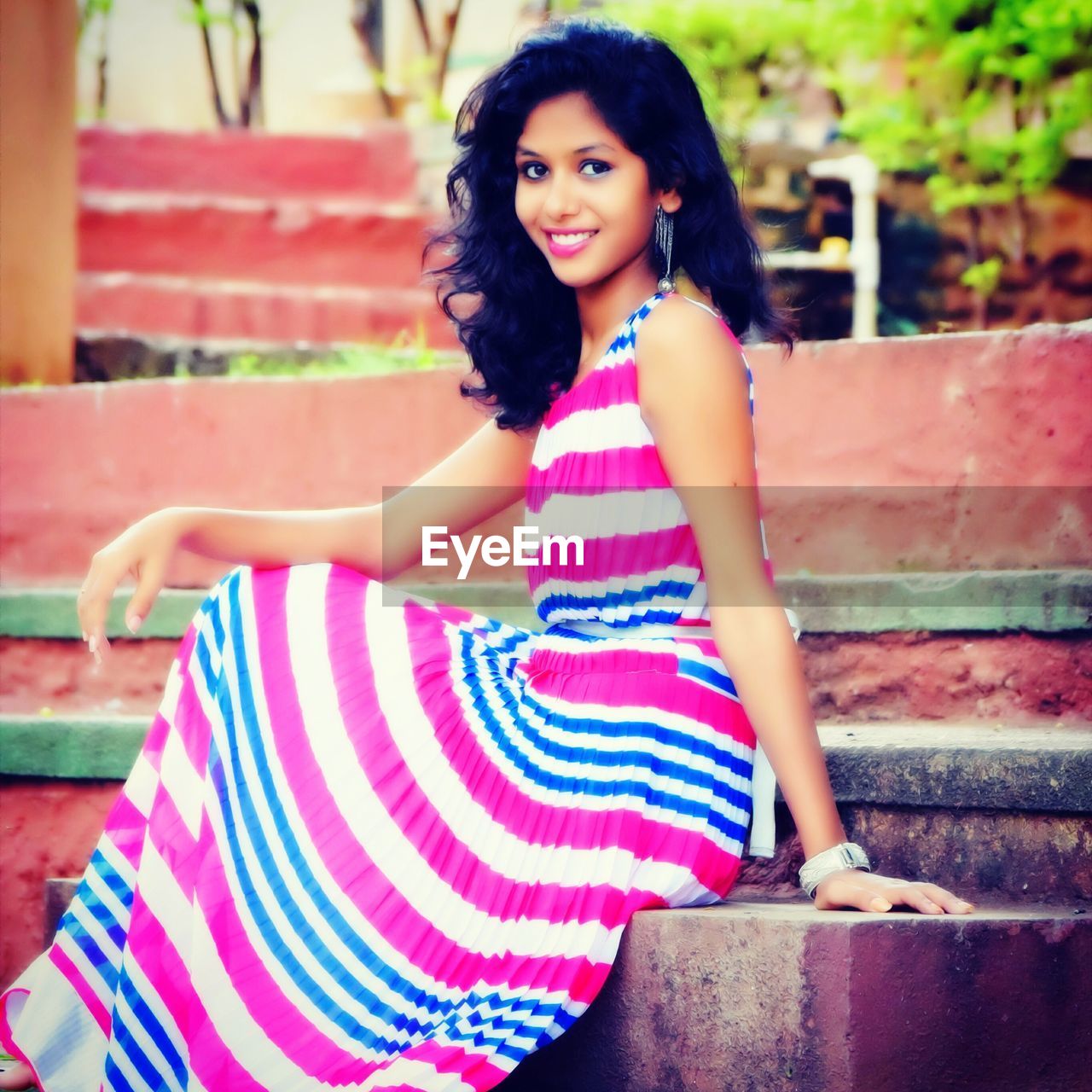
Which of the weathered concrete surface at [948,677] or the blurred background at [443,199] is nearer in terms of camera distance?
the weathered concrete surface at [948,677]

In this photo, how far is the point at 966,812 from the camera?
2.21 meters

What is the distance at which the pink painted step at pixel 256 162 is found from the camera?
26.0 ft

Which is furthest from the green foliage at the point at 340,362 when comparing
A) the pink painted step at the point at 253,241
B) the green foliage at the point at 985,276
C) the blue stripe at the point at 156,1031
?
the blue stripe at the point at 156,1031

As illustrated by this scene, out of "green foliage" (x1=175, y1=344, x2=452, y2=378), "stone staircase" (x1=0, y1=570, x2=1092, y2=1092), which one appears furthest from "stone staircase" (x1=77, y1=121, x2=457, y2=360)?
"stone staircase" (x1=0, y1=570, x2=1092, y2=1092)

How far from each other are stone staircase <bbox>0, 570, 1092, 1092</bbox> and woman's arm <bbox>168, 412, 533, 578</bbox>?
720mm

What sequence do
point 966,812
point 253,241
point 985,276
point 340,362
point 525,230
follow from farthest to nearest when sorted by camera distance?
point 253,241 → point 985,276 → point 340,362 → point 525,230 → point 966,812

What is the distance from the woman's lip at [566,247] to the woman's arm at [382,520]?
38cm

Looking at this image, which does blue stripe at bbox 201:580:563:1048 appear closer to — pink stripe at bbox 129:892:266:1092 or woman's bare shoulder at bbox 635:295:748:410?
pink stripe at bbox 129:892:266:1092

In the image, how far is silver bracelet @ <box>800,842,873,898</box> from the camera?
1.95 meters

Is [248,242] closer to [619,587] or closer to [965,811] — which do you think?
[619,587]

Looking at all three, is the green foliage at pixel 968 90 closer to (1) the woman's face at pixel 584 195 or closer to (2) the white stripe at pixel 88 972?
(1) the woman's face at pixel 584 195

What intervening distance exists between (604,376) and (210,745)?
817 mm

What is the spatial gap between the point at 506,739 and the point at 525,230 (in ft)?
3.16

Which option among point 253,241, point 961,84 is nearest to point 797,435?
point 961,84
